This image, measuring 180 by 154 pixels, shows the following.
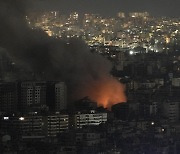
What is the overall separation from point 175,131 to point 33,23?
16.8ft

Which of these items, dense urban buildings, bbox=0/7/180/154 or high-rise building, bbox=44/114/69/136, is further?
high-rise building, bbox=44/114/69/136

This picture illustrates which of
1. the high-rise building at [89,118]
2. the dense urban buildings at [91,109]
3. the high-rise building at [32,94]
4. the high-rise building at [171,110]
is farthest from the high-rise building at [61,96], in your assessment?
the high-rise building at [171,110]

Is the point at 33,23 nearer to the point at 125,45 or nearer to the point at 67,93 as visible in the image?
the point at 67,93

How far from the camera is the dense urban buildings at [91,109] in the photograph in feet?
36.4

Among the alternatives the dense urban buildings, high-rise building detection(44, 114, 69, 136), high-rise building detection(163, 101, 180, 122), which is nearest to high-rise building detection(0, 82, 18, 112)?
the dense urban buildings

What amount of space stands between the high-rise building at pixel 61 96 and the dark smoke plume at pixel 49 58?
0.52 meters

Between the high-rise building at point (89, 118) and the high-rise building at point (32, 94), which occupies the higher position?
the high-rise building at point (32, 94)

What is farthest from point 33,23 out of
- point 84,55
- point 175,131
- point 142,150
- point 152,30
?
point 152,30

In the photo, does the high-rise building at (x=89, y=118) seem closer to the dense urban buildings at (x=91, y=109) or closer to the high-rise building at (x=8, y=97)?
the dense urban buildings at (x=91, y=109)

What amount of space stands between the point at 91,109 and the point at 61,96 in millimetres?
1059

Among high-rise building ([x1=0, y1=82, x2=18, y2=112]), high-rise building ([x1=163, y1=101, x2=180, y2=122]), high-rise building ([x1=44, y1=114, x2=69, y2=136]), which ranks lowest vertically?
high-rise building ([x1=44, y1=114, x2=69, y2=136])

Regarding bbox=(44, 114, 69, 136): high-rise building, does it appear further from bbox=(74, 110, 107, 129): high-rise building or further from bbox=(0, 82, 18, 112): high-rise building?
bbox=(0, 82, 18, 112): high-rise building

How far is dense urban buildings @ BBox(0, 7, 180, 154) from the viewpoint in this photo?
11.1 m

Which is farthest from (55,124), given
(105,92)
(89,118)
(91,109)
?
(105,92)
